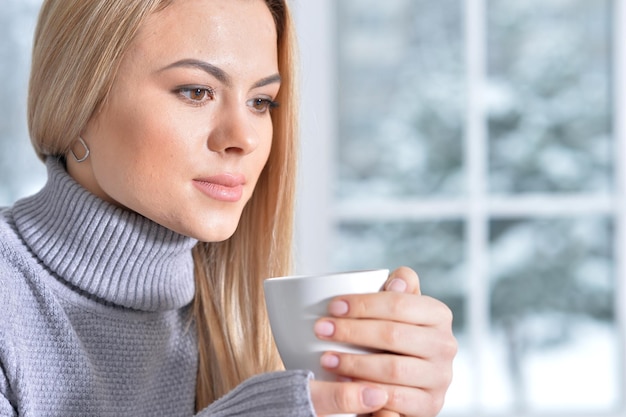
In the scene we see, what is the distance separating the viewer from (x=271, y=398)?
866mm

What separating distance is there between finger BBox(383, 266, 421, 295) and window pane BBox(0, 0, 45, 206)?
1.78 metres

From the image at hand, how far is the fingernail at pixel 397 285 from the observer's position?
36.6 inches

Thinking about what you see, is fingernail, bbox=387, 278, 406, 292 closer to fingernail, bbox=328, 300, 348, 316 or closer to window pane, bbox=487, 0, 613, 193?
fingernail, bbox=328, 300, 348, 316

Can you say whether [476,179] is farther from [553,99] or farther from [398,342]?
[398,342]

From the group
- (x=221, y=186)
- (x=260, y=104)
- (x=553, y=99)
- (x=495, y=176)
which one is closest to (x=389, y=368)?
(x=221, y=186)

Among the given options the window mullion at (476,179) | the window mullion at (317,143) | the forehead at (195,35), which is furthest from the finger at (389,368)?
the window mullion at (476,179)

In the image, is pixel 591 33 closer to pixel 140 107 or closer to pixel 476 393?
pixel 476 393

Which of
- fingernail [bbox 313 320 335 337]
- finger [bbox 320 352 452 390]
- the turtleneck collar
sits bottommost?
finger [bbox 320 352 452 390]

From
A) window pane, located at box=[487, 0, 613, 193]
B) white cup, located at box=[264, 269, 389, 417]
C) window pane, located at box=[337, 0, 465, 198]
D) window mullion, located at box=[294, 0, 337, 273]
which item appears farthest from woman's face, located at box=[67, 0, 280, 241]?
window pane, located at box=[487, 0, 613, 193]

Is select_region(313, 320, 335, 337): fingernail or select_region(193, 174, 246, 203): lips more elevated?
select_region(193, 174, 246, 203): lips

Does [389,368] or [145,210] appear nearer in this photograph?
[389,368]

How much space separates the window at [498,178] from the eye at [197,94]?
1.50m

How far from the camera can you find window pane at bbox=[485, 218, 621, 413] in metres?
2.61

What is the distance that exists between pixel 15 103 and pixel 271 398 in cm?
191
